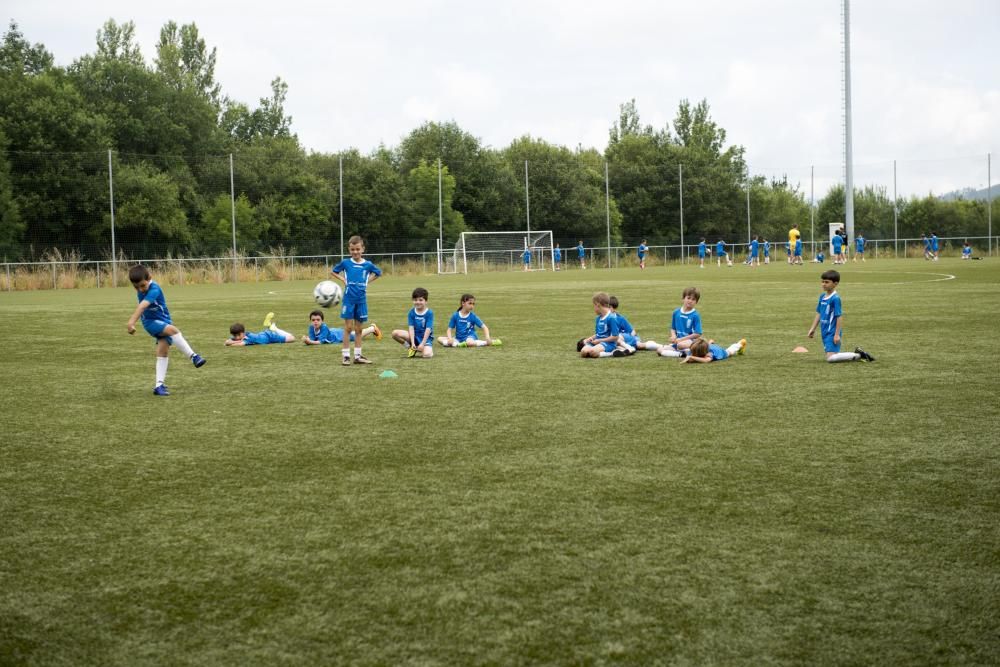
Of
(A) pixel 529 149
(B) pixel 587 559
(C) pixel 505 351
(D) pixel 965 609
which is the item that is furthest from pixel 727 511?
(A) pixel 529 149

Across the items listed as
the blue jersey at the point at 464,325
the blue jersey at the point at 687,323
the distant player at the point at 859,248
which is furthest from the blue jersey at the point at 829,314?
the distant player at the point at 859,248

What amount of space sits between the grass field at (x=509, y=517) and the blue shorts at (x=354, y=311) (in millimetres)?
1784

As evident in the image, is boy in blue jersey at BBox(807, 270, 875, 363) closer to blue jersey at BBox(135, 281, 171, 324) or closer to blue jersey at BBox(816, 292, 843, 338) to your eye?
blue jersey at BBox(816, 292, 843, 338)

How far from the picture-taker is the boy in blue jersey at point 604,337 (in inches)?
472

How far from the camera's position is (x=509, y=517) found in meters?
4.95

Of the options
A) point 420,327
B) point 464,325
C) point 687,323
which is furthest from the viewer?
point 464,325

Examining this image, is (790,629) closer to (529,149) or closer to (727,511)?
(727,511)

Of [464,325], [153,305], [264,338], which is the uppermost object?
[153,305]

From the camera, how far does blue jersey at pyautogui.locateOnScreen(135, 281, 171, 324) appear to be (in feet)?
32.2

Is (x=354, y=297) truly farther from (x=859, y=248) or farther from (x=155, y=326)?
(x=859, y=248)

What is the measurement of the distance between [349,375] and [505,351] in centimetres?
267

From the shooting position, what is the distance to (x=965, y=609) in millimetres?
3648

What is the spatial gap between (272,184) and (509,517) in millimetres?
49565

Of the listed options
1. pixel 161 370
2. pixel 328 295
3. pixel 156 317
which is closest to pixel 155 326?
pixel 156 317
